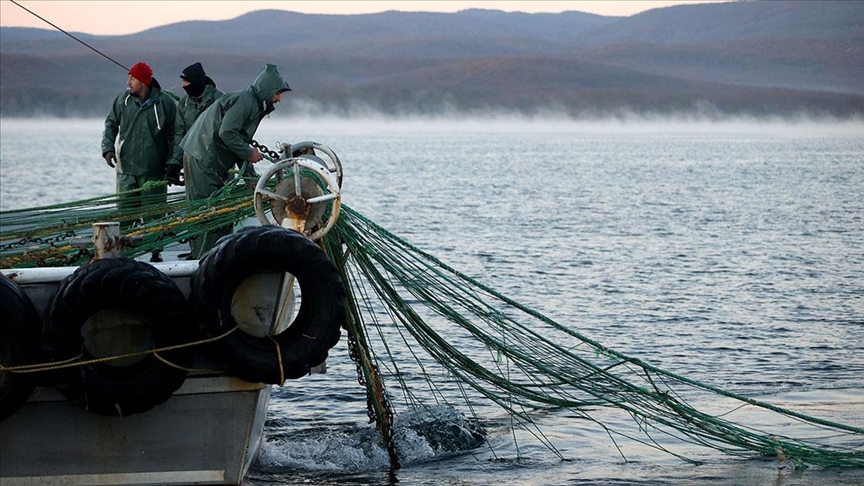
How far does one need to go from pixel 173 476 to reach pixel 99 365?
2.67 ft

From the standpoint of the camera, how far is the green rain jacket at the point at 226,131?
8172mm

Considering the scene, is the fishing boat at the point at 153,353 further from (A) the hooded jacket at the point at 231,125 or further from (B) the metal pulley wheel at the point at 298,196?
(A) the hooded jacket at the point at 231,125

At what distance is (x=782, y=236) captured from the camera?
24844mm

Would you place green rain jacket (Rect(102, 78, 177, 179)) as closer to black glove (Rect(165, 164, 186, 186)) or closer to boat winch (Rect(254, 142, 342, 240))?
black glove (Rect(165, 164, 186, 186))

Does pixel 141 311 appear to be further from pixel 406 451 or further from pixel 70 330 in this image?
pixel 406 451

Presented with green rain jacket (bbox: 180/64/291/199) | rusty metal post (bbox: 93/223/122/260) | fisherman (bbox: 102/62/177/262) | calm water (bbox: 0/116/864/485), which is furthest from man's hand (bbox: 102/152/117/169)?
rusty metal post (bbox: 93/223/122/260)

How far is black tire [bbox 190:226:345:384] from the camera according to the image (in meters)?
6.33

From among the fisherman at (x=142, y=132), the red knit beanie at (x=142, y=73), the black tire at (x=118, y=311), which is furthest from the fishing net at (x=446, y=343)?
the red knit beanie at (x=142, y=73)

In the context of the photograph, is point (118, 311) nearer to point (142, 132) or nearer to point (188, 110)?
point (188, 110)

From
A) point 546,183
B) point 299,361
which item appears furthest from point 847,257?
point 546,183

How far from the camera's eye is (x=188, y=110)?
31.0 ft

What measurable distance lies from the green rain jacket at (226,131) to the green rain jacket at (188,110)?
0.77 m

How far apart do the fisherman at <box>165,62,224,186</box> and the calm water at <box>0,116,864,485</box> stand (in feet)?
7.31

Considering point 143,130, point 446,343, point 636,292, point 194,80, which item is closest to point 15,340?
point 446,343
